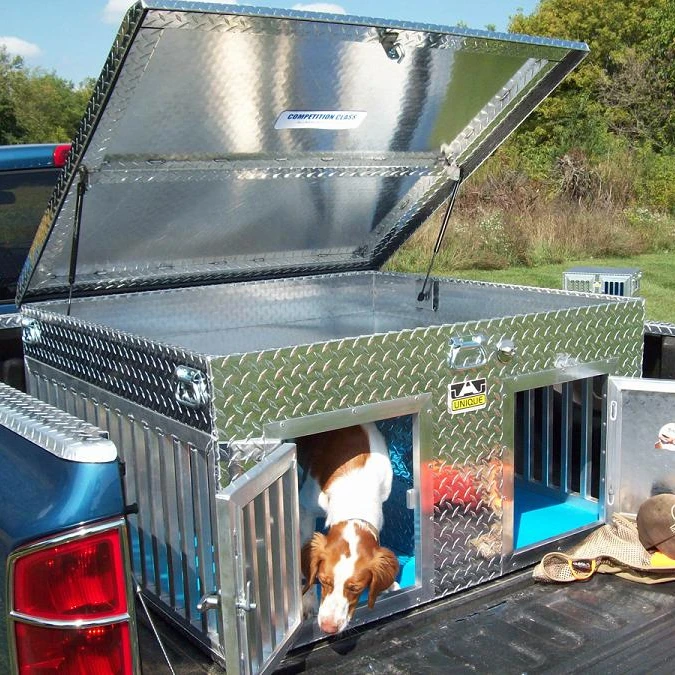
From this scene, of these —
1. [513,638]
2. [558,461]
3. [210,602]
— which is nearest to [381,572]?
[513,638]

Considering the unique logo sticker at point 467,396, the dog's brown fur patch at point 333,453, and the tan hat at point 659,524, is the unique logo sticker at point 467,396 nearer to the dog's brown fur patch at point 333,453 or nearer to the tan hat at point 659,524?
the dog's brown fur patch at point 333,453

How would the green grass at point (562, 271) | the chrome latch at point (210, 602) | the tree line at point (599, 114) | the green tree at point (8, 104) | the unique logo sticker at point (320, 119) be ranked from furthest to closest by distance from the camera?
the green tree at point (8, 104) → the tree line at point (599, 114) → the green grass at point (562, 271) → the unique logo sticker at point (320, 119) → the chrome latch at point (210, 602)

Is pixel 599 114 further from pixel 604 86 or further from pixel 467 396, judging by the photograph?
pixel 467 396

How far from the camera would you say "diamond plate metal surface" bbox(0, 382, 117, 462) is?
5.64 ft

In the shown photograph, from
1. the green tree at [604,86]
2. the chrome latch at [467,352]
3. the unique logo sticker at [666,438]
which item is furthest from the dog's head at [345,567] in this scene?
the green tree at [604,86]

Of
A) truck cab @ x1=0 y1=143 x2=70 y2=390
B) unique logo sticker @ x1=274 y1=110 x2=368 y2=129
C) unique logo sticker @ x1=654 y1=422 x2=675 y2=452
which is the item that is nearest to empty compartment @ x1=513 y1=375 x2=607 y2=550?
unique logo sticker @ x1=654 y1=422 x2=675 y2=452

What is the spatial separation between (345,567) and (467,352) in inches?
32.9

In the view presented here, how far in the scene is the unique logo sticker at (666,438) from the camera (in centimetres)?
312

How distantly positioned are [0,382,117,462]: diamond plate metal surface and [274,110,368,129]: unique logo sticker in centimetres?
162

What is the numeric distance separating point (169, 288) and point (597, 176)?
55.2ft

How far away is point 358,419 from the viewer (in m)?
2.66

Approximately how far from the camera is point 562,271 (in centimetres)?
1405

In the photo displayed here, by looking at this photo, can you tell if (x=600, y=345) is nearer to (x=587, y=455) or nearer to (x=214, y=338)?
(x=587, y=455)

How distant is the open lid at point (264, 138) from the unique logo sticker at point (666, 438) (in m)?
1.60
